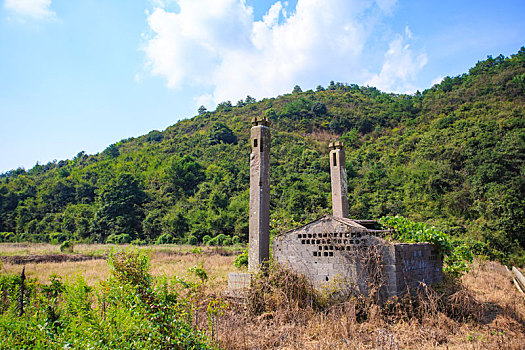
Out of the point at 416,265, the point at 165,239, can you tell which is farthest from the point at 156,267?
the point at 165,239

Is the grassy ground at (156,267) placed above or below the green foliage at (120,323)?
below

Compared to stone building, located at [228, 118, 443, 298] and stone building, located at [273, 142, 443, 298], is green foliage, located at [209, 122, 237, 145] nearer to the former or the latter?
stone building, located at [228, 118, 443, 298]

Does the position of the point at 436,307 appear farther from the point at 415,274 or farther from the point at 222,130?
the point at 222,130

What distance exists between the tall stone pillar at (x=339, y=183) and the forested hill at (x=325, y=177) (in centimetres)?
204

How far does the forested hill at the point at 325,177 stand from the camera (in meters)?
25.4

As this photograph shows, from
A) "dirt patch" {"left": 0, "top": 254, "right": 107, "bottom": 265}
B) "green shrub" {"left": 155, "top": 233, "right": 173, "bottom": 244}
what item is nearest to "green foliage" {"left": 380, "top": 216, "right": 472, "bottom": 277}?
"dirt patch" {"left": 0, "top": 254, "right": 107, "bottom": 265}

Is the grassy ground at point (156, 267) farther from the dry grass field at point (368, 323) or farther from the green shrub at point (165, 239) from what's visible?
the green shrub at point (165, 239)

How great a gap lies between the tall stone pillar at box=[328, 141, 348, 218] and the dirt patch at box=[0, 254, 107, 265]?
51.1ft

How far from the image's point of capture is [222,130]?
52906 mm

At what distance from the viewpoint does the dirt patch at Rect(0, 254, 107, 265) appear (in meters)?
17.1

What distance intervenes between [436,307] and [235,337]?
4135mm

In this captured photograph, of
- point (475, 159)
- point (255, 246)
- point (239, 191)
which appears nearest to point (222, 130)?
point (239, 191)

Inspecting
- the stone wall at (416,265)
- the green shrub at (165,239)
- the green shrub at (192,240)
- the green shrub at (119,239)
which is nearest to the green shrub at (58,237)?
the green shrub at (119,239)

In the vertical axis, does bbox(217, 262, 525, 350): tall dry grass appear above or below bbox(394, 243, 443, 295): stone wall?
below
